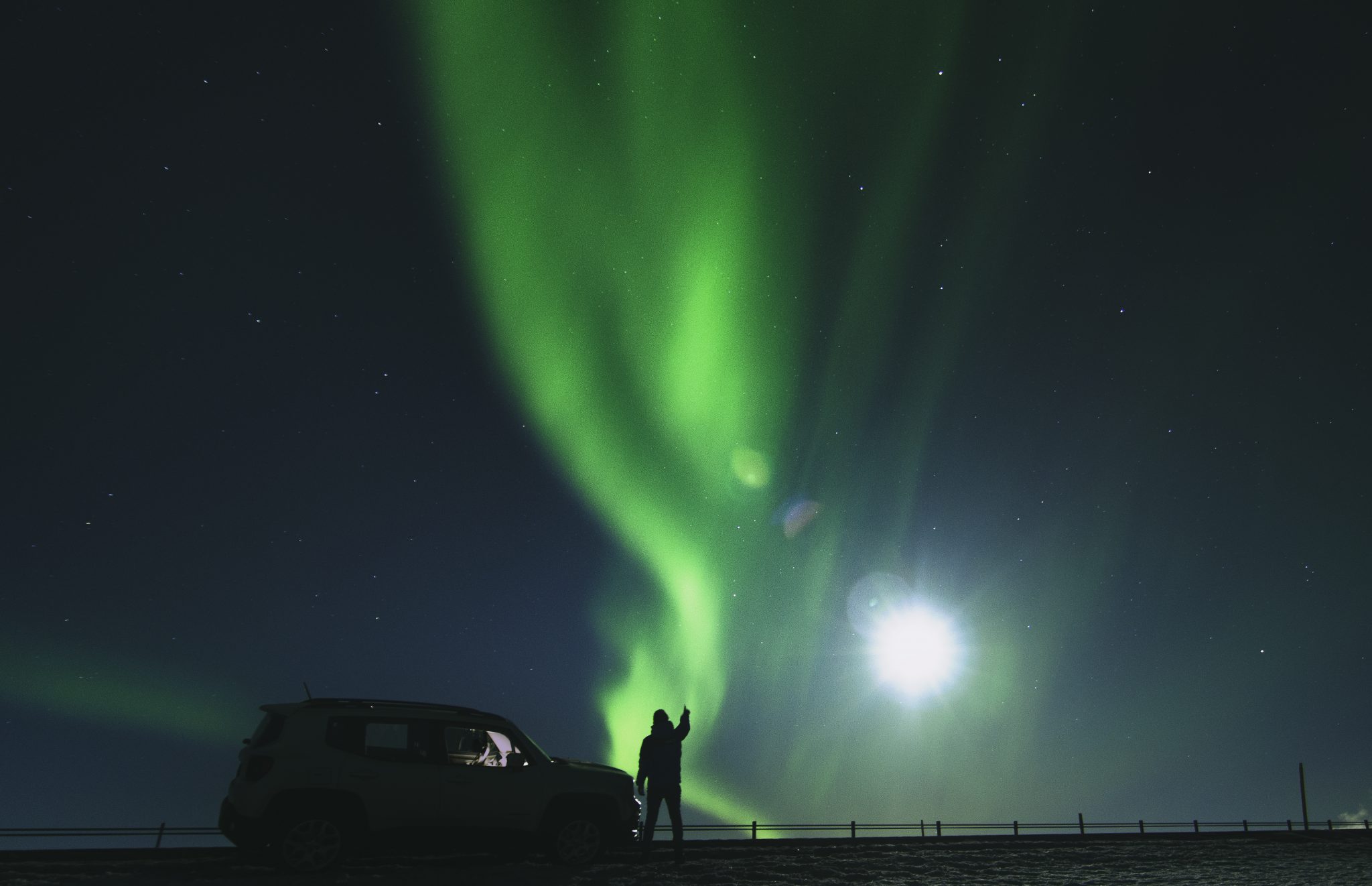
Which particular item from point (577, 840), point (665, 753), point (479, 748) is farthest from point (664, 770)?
point (479, 748)

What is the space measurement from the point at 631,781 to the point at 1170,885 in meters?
7.36

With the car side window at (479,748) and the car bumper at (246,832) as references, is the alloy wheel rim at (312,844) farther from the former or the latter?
the car side window at (479,748)

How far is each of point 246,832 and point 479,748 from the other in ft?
9.42

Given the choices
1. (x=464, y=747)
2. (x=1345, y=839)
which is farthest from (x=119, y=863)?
(x=1345, y=839)

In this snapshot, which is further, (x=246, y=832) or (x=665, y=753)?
(x=665, y=753)

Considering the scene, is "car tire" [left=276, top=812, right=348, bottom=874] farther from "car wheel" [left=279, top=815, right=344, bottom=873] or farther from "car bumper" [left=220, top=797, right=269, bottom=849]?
"car bumper" [left=220, top=797, right=269, bottom=849]

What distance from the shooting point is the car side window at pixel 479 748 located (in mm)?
11742

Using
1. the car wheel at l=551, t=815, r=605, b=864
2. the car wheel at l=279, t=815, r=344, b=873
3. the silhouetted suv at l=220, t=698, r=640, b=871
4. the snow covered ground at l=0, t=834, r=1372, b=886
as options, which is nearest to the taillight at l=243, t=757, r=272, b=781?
the silhouetted suv at l=220, t=698, r=640, b=871

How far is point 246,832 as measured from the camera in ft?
33.6

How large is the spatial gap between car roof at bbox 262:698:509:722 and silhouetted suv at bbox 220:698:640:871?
0.05ft

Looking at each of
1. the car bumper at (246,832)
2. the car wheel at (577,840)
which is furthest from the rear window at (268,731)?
the car wheel at (577,840)

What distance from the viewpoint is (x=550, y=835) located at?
1182cm

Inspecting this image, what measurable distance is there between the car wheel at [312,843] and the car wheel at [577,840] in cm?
A: 271

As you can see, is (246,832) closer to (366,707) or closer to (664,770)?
(366,707)
